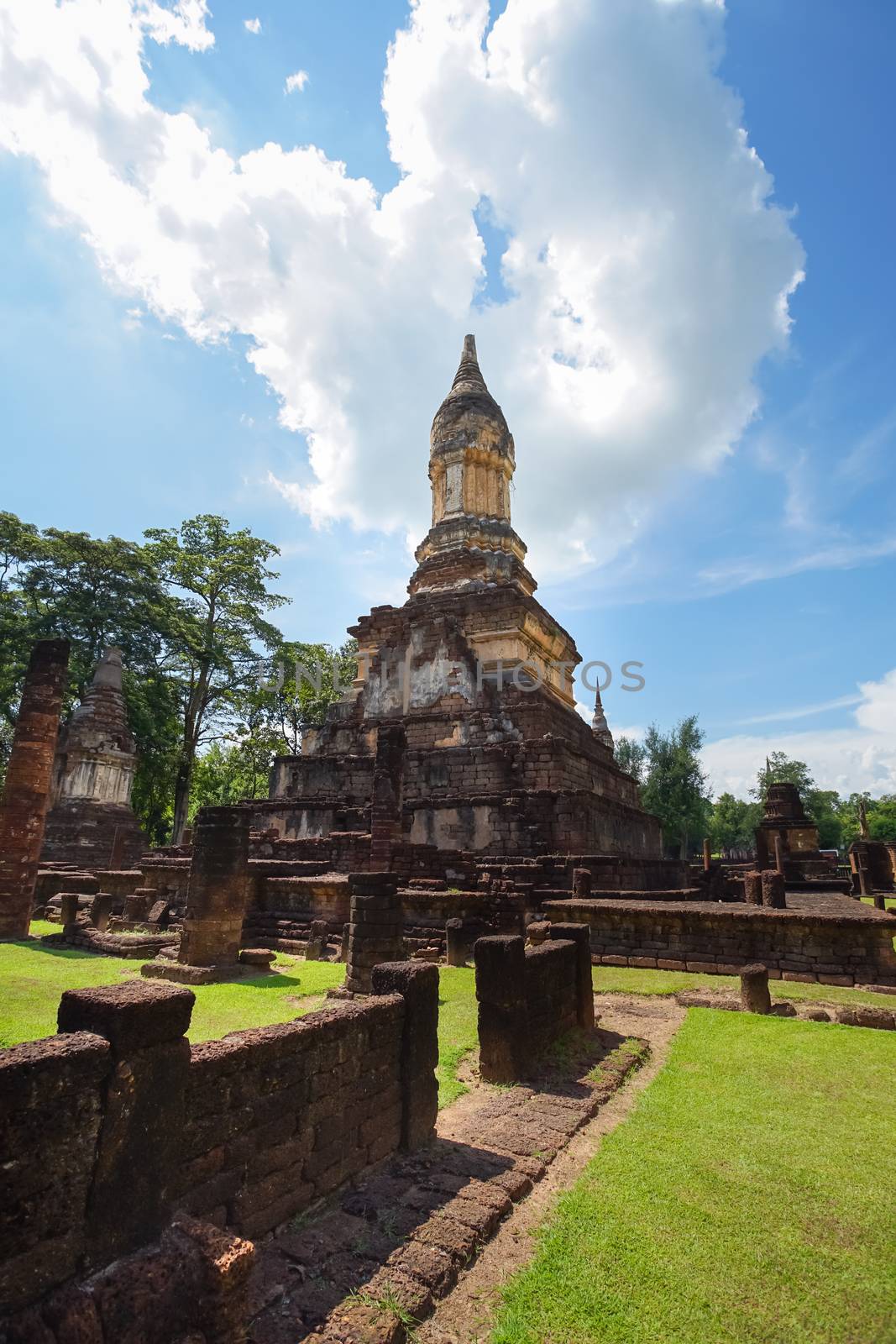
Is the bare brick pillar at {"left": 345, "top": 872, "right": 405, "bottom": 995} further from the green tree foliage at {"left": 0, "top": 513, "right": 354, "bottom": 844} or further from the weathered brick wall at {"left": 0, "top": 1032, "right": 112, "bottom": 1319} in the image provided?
the green tree foliage at {"left": 0, "top": 513, "right": 354, "bottom": 844}

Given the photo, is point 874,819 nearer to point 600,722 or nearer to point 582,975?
point 600,722

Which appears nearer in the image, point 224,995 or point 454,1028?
point 454,1028

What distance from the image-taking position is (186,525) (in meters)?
32.2

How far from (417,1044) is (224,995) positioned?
5.14 meters

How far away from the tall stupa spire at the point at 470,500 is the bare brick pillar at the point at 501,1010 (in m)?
16.6

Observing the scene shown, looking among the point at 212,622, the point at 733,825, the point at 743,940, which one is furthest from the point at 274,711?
the point at 733,825

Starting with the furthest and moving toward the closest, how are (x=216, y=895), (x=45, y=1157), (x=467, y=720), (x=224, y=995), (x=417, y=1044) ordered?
(x=467, y=720) → (x=216, y=895) → (x=224, y=995) → (x=417, y=1044) → (x=45, y=1157)

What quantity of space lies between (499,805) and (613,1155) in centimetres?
1149

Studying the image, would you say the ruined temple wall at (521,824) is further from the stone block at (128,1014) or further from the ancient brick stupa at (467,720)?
the stone block at (128,1014)

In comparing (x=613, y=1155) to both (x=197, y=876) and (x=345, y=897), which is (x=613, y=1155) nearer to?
(x=197, y=876)

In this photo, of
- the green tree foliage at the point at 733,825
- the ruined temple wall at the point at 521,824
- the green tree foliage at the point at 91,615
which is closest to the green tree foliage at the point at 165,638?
the green tree foliage at the point at 91,615

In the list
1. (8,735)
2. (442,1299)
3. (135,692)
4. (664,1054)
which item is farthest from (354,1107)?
(8,735)

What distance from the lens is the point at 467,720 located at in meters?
18.2

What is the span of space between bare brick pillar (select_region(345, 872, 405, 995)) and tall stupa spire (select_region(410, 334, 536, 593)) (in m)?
13.1
